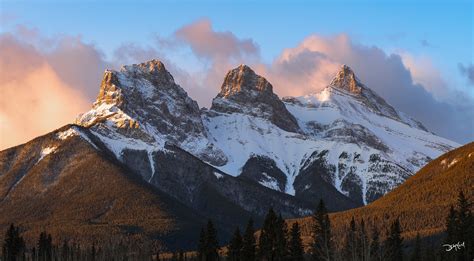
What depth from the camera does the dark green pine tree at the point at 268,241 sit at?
562 feet

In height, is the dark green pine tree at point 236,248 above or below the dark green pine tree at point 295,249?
above

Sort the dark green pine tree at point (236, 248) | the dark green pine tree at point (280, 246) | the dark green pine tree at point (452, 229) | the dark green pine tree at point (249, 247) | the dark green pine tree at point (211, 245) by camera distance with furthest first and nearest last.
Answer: the dark green pine tree at point (211, 245)
the dark green pine tree at point (236, 248)
the dark green pine tree at point (249, 247)
the dark green pine tree at point (452, 229)
the dark green pine tree at point (280, 246)

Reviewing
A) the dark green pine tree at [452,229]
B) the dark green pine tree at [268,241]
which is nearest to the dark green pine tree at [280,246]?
the dark green pine tree at [268,241]

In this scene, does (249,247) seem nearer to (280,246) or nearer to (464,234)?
(280,246)

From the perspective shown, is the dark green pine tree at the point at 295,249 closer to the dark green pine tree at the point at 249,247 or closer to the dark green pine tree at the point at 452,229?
the dark green pine tree at the point at 249,247

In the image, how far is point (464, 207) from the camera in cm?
17112

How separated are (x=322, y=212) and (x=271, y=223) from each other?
9555mm

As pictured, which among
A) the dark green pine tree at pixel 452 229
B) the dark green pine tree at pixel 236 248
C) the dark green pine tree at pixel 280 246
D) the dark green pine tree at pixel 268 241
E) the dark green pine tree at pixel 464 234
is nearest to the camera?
the dark green pine tree at pixel 464 234

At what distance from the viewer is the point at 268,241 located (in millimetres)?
172125

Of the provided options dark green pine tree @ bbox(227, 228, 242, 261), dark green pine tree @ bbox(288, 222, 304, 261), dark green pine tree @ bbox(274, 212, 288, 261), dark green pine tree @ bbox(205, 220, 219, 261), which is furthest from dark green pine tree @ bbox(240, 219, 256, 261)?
dark green pine tree @ bbox(205, 220, 219, 261)

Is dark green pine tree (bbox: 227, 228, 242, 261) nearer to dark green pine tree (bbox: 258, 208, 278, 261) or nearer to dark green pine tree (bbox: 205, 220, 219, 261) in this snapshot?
dark green pine tree (bbox: 205, 220, 219, 261)

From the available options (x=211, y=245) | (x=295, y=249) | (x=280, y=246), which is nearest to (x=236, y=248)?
(x=211, y=245)

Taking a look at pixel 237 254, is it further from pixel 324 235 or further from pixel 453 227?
pixel 453 227

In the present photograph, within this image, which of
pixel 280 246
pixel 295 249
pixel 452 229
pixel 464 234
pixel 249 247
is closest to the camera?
pixel 464 234
